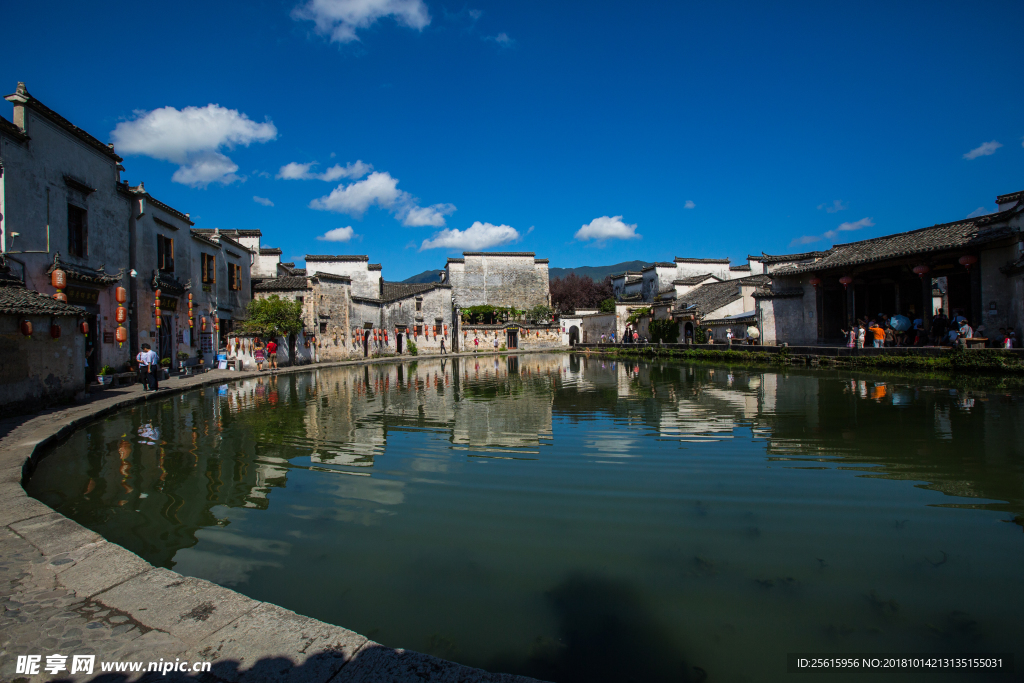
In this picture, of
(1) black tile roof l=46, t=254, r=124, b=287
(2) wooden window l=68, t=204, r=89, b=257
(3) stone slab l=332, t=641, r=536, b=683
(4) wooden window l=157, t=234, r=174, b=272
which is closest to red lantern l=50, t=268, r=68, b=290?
(1) black tile roof l=46, t=254, r=124, b=287

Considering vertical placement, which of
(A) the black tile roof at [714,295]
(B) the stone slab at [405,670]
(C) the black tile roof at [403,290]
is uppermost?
(C) the black tile roof at [403,290]

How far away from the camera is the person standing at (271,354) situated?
2116cm

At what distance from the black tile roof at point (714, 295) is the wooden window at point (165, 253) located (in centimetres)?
2387

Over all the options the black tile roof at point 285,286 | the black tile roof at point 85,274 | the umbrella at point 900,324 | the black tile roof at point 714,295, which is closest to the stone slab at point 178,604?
the black tile roof at point 85,274

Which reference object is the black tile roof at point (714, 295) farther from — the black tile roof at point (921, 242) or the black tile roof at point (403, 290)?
the black tile roof at point (403, 290)

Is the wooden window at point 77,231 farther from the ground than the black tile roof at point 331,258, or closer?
closer

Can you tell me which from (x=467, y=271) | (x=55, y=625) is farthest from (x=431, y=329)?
(x=55, y=625)

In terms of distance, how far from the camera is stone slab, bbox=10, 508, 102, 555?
320 centimetres

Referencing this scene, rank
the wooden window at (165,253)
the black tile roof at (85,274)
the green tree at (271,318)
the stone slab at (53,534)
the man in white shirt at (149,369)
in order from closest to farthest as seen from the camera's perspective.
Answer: the stone slab at (53,534)
the black tile roof at (85,274)
the man in white shirt at (149,369)
the wooden window at (165,253)
the green tree at (271,318)

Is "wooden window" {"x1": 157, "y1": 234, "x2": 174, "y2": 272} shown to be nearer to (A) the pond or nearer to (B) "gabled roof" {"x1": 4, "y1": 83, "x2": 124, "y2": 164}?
(B) "gabled roof" {"x1": 4, "y1": 83, "x2": 124, "y2": 164}

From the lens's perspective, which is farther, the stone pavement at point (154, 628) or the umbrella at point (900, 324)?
the umbrella at point (900, 324)

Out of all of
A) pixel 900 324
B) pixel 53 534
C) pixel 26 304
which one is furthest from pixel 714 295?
pixel 53 534

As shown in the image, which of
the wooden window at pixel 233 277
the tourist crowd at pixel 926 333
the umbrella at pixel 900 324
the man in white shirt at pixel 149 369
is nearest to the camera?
the man in white shirt at pixel 149 369

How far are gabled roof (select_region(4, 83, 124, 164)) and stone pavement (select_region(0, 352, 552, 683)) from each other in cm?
1226
